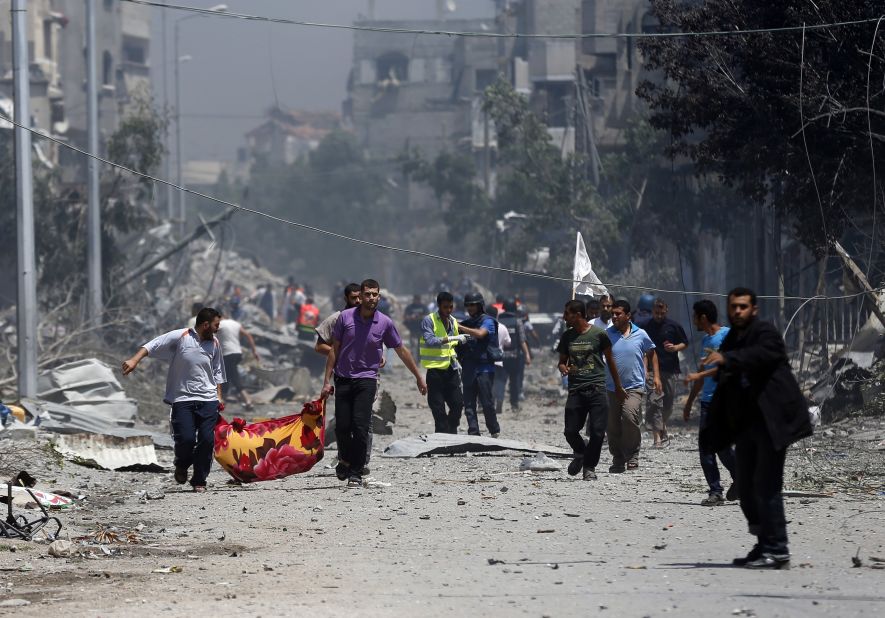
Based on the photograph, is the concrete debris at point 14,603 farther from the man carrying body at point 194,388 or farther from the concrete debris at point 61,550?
the man carrying body at point 194,388

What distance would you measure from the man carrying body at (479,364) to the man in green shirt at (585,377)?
3.75m

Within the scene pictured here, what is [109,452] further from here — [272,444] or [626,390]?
[626,390]

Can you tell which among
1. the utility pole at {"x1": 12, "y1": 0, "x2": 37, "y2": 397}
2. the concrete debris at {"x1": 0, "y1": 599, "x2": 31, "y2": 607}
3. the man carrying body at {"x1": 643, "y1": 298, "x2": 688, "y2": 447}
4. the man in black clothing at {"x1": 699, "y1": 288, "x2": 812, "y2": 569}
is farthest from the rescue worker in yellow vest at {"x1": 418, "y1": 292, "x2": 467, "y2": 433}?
the concrete debris at {"x1": 0, "y1": 599, "x2": 31, "y2": 607}

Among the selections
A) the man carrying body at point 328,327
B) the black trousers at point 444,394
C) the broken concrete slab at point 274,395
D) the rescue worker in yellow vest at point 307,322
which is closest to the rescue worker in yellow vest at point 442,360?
the black trousers at point 444,394

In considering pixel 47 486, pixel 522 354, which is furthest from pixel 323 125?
pixel 47 486

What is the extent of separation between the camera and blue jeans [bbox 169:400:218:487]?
36.8 feet

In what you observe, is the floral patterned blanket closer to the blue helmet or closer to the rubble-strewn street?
the rubble-strewn street

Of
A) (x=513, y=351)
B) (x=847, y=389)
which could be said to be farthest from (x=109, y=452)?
(x=847, y=389)

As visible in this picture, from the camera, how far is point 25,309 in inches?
709

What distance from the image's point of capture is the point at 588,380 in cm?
1149

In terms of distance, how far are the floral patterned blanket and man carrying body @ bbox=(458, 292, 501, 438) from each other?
406 centimetres

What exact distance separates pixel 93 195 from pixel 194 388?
1285 cm

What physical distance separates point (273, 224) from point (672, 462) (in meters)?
80.3

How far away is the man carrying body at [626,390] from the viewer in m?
12.1
